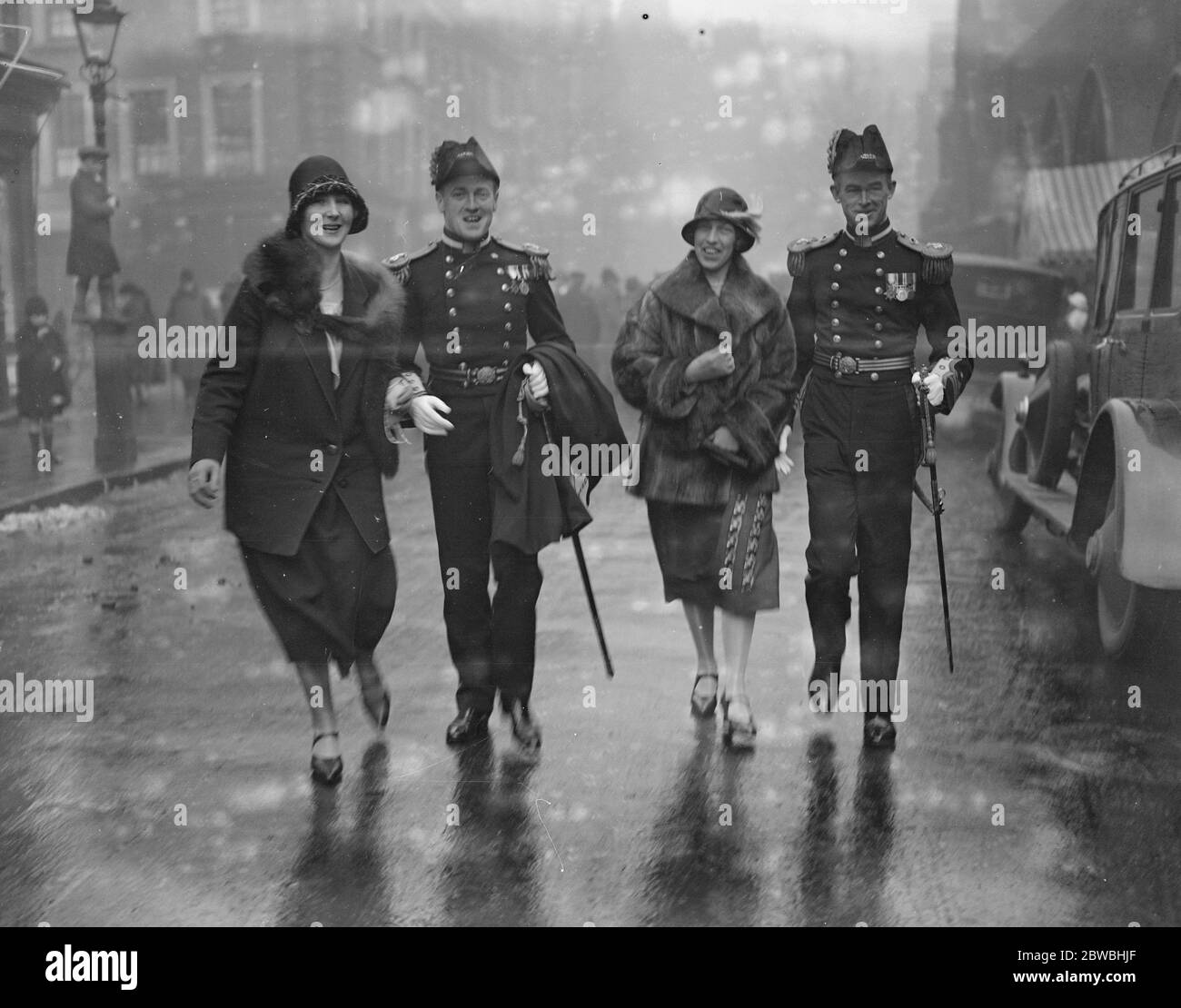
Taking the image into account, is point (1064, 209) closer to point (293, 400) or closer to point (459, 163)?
point (459, 163)

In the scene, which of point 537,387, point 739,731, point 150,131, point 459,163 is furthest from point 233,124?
point 739,731

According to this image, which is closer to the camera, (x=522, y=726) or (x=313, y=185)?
(x=313, y=185)

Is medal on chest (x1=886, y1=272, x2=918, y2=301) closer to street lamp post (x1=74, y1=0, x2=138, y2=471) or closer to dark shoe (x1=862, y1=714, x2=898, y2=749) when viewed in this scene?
dark shoe (x1=862, y1=714, x2=898, y2=749)

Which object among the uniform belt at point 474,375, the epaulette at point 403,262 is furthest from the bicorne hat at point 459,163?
the uniform belt at point 474,375

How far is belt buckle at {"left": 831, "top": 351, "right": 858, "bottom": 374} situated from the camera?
5684 mm

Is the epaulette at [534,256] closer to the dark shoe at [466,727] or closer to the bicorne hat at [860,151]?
the bicorne hat at [860,151]

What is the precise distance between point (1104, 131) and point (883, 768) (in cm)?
601

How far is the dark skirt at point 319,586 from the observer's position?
5.32m

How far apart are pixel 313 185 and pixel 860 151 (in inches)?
75.8

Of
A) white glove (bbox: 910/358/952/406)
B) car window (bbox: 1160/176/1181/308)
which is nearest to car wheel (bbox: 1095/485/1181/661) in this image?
car window (bbox: 1160/176/1181/308)

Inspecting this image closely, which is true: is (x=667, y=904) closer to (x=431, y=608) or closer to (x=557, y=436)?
(x=557, y=436)

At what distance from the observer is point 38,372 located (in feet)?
29.7

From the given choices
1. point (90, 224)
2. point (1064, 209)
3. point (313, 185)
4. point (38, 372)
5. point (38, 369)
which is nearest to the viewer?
point (313, 185)

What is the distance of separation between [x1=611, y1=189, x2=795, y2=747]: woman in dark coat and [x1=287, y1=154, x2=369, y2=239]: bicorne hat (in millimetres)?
1300
